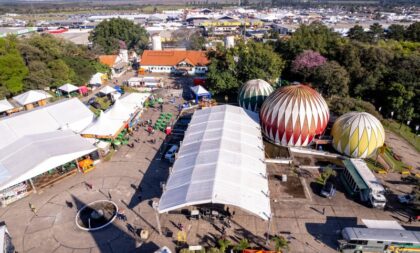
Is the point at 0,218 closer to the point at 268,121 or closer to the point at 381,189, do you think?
the point at 268,121

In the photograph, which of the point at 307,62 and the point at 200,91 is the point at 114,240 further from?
the point at 307,62

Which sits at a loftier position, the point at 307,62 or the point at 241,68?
the point at 307,62

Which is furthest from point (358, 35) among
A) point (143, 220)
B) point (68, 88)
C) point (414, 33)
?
point (143, 220)

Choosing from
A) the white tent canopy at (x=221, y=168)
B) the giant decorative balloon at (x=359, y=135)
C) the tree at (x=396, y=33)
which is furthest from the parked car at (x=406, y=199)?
the tree at (x=396, y=33)

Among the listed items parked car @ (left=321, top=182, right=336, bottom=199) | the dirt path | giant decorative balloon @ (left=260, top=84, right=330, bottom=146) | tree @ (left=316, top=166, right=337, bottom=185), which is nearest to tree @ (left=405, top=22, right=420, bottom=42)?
the dirt path

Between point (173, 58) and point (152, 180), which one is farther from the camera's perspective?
point (173, 58)

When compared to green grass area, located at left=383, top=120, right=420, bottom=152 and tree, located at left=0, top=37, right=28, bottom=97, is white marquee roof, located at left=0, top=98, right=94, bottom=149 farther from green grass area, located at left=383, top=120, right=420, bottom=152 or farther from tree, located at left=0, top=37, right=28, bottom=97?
green grass area, located at left=383, top=120, right=420, bottom=152
